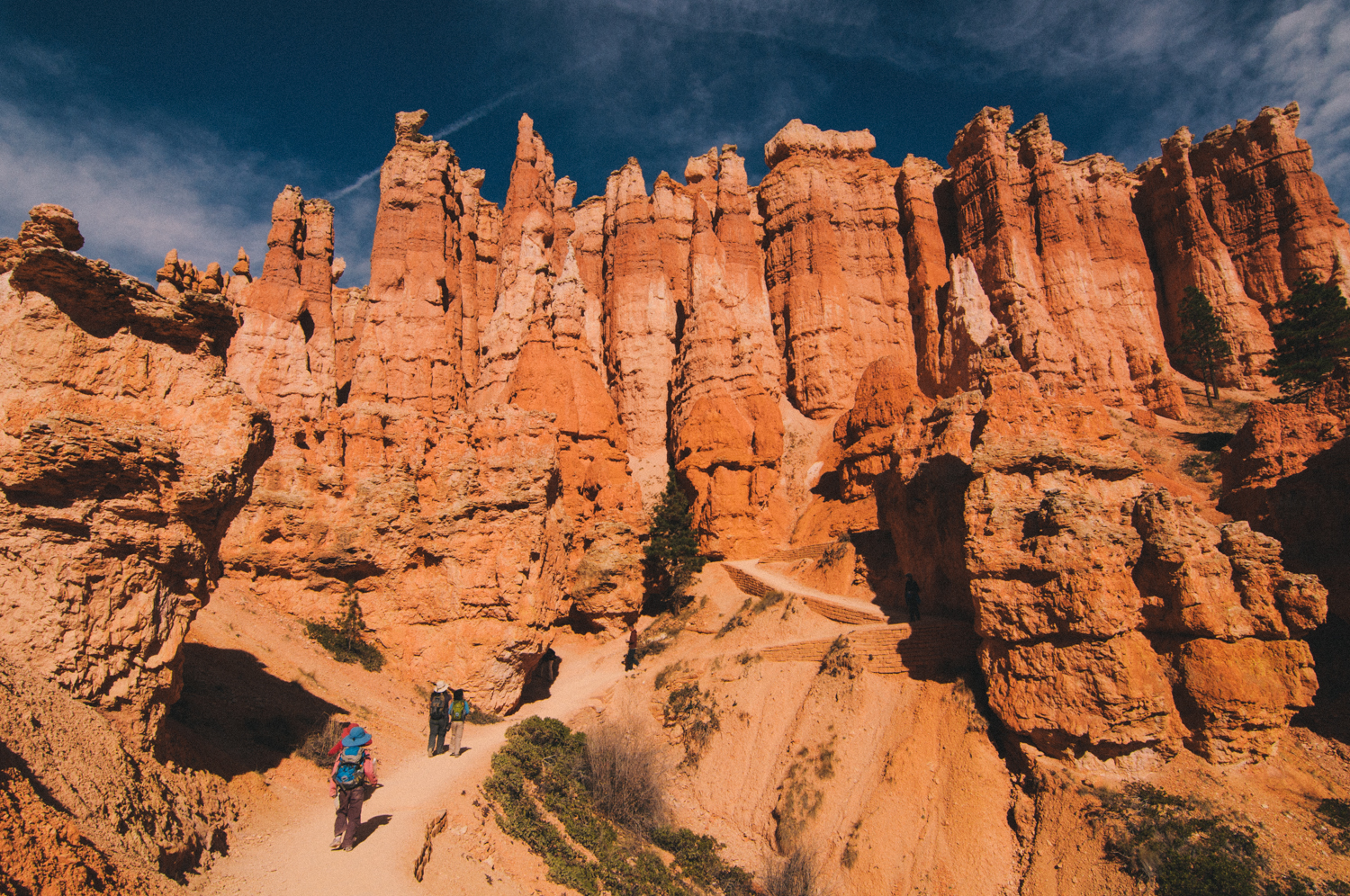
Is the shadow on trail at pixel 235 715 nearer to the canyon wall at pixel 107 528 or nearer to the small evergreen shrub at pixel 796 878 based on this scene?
the canyon wall at pixel 107 528

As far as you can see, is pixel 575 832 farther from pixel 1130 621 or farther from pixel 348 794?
pixel 1130 621

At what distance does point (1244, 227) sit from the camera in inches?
1672

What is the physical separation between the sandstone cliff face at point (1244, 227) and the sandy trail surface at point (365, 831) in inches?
1946

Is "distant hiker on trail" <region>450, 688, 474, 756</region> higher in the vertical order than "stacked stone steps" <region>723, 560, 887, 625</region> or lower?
lower

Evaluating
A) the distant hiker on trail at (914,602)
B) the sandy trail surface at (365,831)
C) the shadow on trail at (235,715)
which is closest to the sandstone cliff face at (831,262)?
the distant hiker on trail at (914,602)

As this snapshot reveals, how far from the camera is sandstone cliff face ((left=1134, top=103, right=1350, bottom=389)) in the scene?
1567 inches

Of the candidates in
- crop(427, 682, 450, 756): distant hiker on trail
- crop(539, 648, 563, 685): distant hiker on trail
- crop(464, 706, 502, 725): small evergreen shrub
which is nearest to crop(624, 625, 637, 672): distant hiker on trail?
crop(539, 648, 563, 685): distant hiker on trail

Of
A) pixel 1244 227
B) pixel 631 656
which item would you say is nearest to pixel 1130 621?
pixel 631 656

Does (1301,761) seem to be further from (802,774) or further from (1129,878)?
(802,774)

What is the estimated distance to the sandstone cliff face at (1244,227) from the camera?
39812 mm

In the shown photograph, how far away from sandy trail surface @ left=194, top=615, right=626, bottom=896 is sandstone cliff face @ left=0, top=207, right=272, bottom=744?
5.88 ft

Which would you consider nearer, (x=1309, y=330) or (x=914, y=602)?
(x=914, y=602)

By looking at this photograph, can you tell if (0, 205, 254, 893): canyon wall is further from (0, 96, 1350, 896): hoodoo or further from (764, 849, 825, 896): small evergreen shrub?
(764, 849, 825, 896): small evergreen shrub

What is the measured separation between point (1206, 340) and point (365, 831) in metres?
49.5
